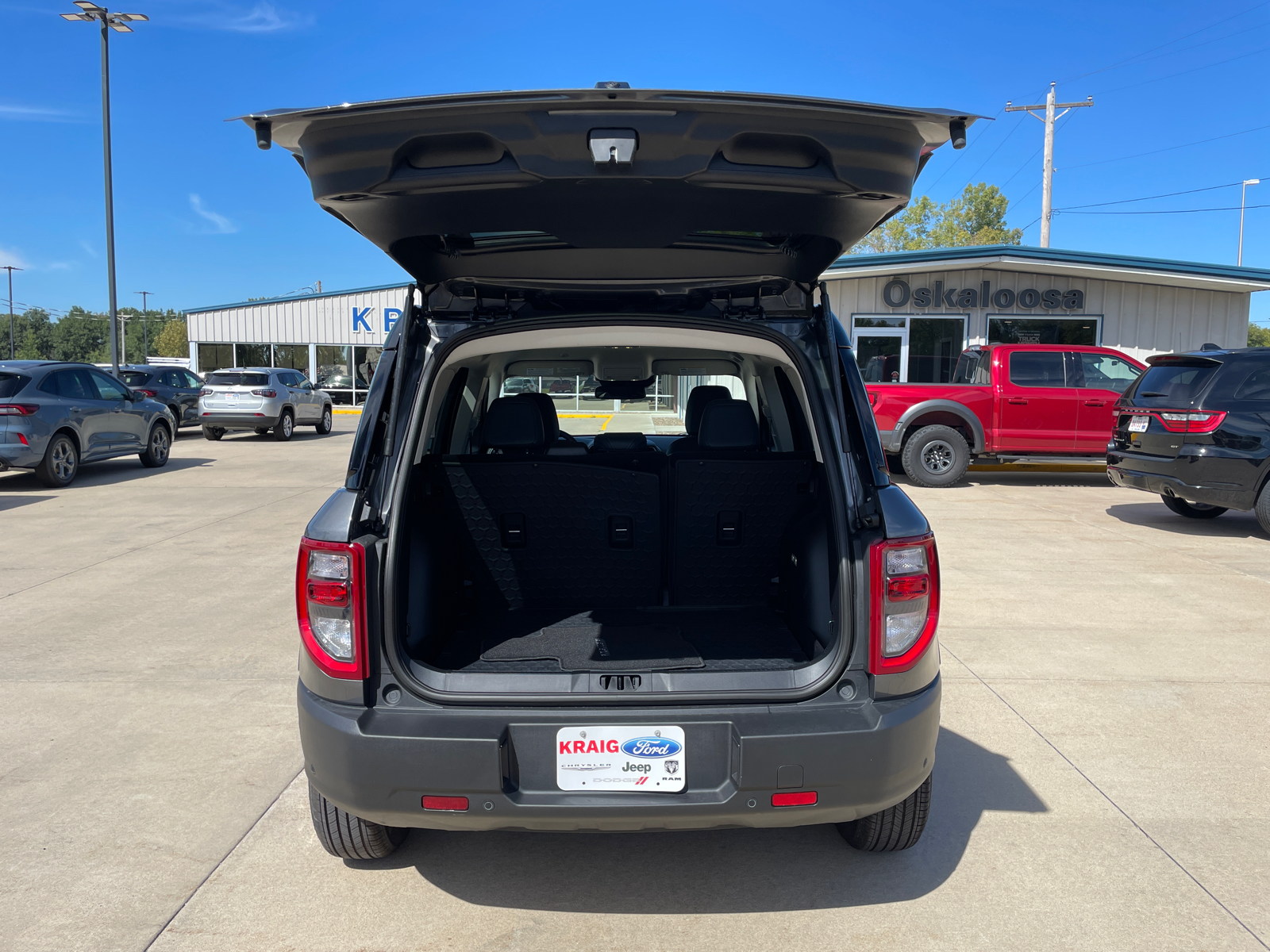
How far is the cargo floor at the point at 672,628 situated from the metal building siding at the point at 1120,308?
1577cm

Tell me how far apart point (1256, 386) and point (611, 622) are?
7.74 metres

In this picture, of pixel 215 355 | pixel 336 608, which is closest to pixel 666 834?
pixel 336 608

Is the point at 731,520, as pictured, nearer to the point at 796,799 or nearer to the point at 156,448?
the point at 796,799

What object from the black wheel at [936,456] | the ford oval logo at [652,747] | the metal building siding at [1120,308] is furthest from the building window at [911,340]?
the ford oval logo at [652,747]

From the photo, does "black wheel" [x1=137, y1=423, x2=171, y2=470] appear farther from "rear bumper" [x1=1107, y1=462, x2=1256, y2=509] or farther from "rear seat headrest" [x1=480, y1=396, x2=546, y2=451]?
"rear bumper" [x1=1107, y1=462, x2=1256, y2=509]

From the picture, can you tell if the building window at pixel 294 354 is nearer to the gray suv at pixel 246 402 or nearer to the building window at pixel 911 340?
the gray suv at pixel 246 402

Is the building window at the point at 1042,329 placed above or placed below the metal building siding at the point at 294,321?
below

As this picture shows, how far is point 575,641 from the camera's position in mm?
3123

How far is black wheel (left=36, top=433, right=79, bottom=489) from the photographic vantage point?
1120 cm

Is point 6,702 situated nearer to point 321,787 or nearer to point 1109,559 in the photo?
point 321,787

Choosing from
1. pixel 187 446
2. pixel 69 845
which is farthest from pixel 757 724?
pixel 187 446

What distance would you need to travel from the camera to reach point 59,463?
37.6ft

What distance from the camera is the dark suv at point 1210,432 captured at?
813cm

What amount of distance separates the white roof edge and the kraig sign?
0.39 metres
